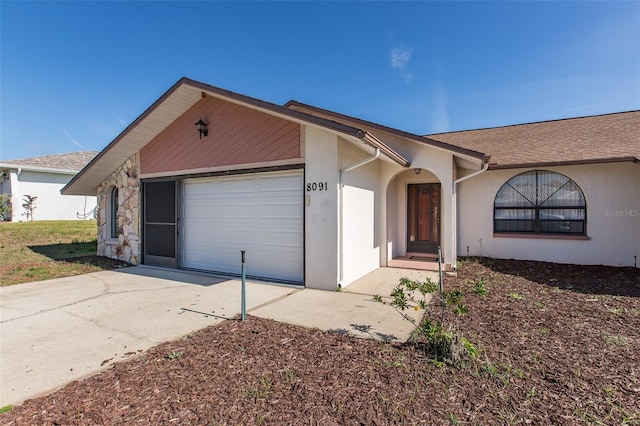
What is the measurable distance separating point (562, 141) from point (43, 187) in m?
28.8

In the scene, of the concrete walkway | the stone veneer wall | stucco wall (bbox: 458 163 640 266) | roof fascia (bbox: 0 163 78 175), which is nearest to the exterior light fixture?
the stone veneer wall

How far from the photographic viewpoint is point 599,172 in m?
8.06

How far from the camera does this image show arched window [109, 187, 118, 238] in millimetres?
10710

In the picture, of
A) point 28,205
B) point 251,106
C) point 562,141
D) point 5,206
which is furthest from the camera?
point 28,205

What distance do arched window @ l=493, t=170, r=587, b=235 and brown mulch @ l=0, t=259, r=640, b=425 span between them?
4.94 meters

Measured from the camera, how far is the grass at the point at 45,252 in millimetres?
7914

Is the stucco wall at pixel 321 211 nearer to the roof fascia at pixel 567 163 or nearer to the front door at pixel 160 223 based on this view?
the front door at pixel 160 223

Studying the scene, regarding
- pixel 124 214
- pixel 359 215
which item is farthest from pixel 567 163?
pixel 124 214

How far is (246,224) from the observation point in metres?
7.47

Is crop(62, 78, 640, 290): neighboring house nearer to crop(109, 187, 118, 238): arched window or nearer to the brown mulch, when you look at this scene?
crop(109, 187, 118, 238): arched window

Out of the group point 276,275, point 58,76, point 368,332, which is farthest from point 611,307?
point 58,76

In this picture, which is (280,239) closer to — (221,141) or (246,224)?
(246,224)

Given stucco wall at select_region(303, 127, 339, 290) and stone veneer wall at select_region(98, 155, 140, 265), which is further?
stone veneer wall at select_region(98, 155, 140, 265)

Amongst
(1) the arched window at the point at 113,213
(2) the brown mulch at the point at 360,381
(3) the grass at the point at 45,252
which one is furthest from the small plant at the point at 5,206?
(2) the brown mulch at the point at 360,381
